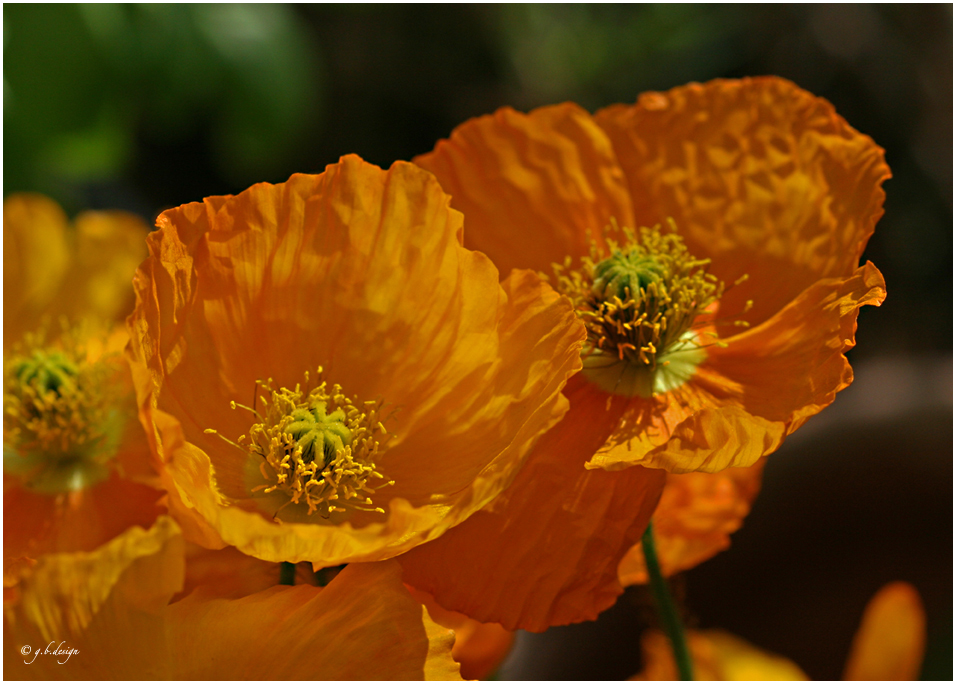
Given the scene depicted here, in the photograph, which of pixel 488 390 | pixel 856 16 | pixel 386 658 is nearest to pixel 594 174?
pixel 488 390

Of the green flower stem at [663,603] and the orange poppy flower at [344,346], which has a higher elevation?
the orange poppy flower at [344,346]

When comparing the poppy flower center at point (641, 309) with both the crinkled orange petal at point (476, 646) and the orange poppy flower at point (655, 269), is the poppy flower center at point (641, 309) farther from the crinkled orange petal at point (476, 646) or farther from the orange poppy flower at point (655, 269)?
the crinkled orange petal at point (476, 646)

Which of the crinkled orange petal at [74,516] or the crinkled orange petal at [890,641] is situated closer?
the crinkled orange petal at [74,516]

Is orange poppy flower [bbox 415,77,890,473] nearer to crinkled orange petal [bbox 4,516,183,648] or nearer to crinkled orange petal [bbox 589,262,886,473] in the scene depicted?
crinkled orange petal [bbox 589,262,886,473]

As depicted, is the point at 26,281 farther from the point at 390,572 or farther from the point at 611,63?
the point at 611,63

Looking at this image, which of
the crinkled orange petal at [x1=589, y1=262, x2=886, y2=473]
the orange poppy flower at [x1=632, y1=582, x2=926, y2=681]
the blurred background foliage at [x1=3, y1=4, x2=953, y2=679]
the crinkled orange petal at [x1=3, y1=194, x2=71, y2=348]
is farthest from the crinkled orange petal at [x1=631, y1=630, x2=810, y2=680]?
the blurred background foliage at [x1=3, y1=4, x2=953, y2=679]

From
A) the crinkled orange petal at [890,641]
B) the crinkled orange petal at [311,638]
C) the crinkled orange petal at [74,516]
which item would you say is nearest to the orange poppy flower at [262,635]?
the crinkled orange petal at [311,638]
